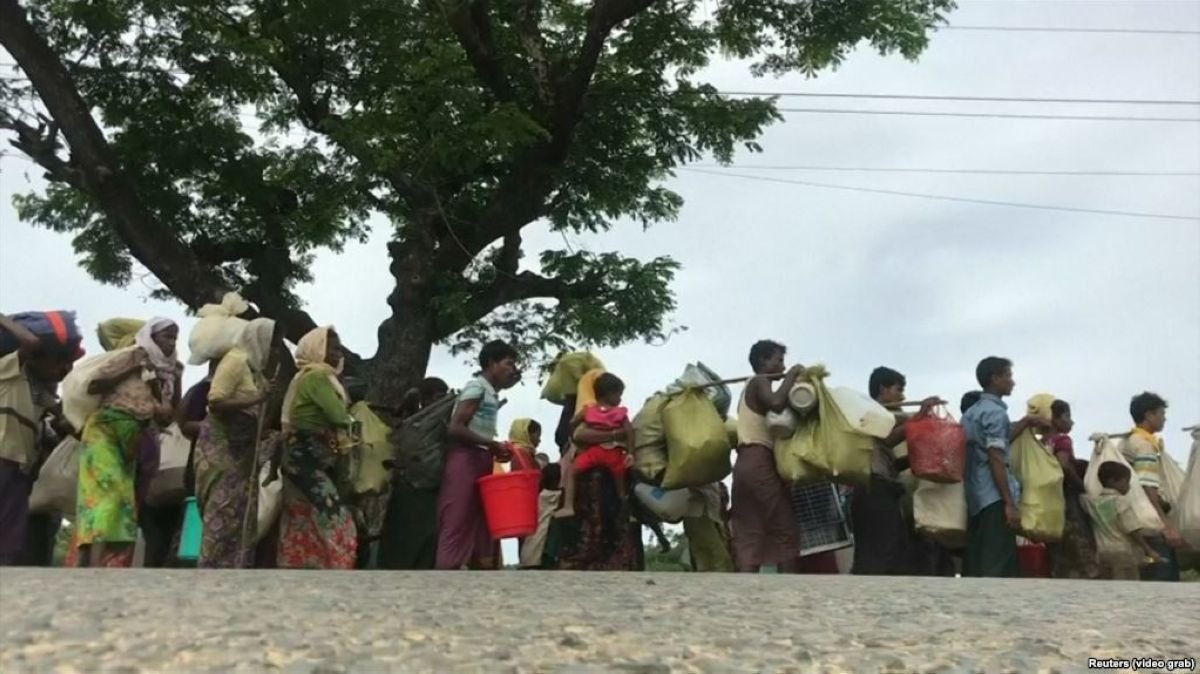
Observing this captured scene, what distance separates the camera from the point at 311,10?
10.4 m

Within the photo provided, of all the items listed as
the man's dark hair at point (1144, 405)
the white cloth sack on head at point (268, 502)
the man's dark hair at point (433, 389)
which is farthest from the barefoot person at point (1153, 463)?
the white cloth sack on head at point (268, 502)

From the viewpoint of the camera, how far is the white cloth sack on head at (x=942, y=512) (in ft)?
19.0

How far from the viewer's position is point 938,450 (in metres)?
5.66

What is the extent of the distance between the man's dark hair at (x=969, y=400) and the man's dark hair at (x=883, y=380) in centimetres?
37

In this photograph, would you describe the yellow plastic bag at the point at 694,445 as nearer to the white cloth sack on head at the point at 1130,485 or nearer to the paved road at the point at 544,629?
the white cloth sack on head at the point at 1130,485

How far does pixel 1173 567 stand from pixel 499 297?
6675mm

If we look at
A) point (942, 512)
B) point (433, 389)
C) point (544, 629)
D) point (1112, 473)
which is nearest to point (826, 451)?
point (942, 512)

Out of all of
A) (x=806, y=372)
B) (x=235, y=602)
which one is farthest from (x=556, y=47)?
(x=235, y=602)

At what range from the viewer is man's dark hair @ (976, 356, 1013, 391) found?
19.6ft

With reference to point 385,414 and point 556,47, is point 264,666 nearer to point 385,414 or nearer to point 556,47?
point 385,414

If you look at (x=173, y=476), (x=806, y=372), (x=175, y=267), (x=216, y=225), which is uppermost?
(x=216, y=225)

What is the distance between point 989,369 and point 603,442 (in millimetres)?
2027

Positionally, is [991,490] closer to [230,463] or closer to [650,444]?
[650,444]

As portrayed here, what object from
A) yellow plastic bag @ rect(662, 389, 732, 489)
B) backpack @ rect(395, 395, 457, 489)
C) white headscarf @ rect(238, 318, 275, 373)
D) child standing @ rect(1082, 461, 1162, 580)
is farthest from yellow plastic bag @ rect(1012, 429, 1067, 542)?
white headscarf @ rect(238, 318, 275, 373)
